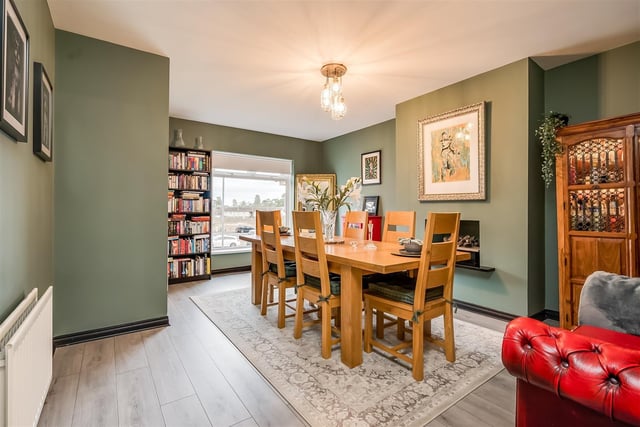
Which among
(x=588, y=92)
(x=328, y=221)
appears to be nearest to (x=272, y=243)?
(x=328, y=221)

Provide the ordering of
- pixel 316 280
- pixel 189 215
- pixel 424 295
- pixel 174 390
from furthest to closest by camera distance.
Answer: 1. pixel 189 215
2. pixel 316 280
3. pixel 424 295
4. pixel 174 390

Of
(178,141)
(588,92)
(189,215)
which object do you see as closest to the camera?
(588,92)

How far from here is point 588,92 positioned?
9.66 feet

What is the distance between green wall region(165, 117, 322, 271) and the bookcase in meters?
0.31

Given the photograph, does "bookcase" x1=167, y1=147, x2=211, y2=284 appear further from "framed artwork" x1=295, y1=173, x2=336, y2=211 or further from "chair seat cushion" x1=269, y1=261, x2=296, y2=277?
"chair seat cushion" x1=269, y1=261, x2=296, y2=277

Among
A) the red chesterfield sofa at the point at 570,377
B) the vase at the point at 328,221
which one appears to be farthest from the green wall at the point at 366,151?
the red chesterfield sofa at the point at 570,377

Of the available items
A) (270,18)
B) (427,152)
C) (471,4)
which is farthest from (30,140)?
(427,152)

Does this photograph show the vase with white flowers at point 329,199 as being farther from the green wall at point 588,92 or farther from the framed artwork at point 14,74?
the green wall at point 588,92

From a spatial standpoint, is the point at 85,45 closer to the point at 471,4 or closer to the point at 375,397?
the point at 471,4

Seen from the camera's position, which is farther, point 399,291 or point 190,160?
point 190,160

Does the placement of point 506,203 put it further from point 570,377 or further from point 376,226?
point 570,377

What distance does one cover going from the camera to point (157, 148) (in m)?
2.85

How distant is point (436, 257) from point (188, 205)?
3.94 metres

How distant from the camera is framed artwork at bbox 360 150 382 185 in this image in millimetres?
5227
